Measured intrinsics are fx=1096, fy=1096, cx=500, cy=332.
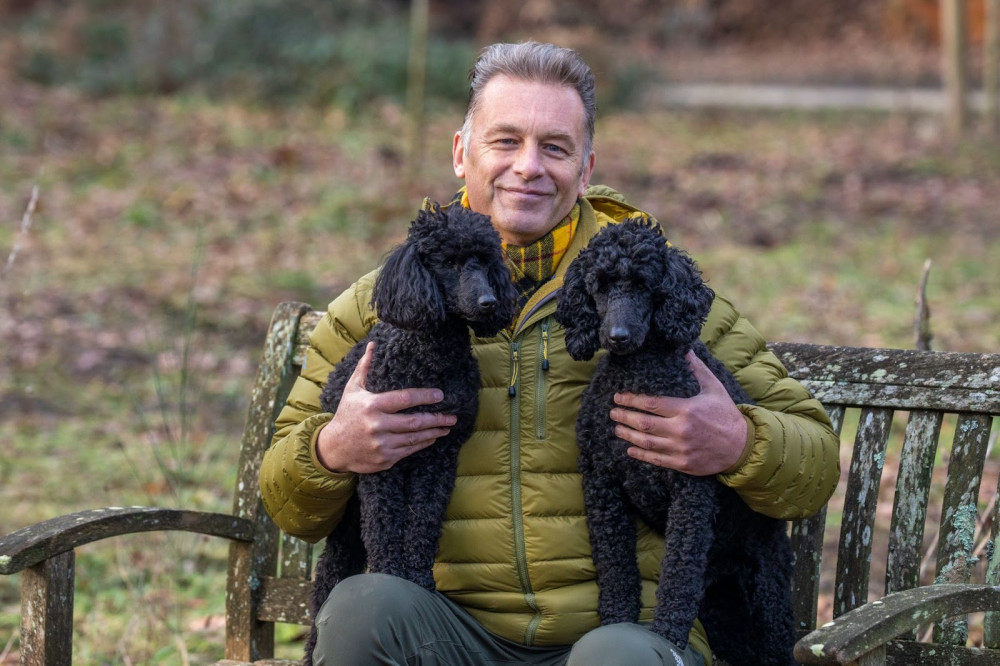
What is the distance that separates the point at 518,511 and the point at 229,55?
1498cm

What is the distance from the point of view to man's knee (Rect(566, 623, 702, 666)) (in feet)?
8.16

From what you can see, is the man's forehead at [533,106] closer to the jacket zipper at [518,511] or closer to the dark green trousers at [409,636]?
the jacket zipper at [518,511]

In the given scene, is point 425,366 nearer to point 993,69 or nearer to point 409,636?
point 409,636

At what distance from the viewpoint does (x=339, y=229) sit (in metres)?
10.4

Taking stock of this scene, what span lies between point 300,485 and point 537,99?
124 centimetres

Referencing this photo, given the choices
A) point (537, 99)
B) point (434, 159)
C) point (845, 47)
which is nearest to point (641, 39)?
point (845, 47)

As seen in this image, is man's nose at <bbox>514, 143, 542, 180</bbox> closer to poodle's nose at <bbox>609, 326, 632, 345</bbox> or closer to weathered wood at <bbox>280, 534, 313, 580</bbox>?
poodle's nose at <bbox>609, 326, 632, 345</bbox>

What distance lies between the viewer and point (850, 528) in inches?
126

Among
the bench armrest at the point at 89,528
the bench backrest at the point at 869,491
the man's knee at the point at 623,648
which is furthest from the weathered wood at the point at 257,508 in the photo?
the man's knee at the point at 623,648

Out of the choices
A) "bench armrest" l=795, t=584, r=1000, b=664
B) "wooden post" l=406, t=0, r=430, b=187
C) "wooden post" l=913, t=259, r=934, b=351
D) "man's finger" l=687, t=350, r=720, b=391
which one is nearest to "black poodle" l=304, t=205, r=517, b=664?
"man's finger" l=687, t=350, r=720, b=391

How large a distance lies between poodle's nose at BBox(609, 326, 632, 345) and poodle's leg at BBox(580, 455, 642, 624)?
42 centimetres

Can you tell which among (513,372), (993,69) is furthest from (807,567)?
(993,69)

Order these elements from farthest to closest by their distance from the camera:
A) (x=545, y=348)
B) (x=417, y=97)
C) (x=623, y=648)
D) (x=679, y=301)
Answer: (x=417, y=97)
(x=545, y=348)
(x=679, y=301)
(x=623, y=648)

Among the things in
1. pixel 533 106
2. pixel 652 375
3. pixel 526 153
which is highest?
pixel 533 106
